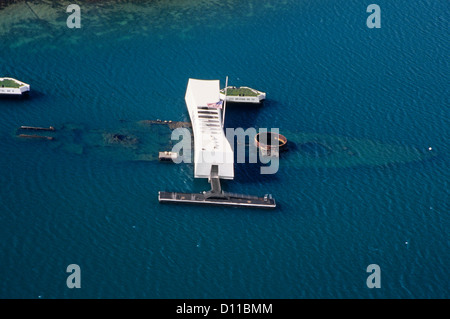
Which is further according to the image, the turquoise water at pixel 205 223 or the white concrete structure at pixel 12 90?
the white concrete structure at pixel 12 90

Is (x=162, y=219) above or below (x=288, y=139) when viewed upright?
below

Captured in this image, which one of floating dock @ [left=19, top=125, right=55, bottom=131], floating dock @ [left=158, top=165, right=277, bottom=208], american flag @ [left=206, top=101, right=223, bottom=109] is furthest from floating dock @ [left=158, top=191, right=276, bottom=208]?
floating dock @ [left=19, top=125, right=55, bottom=131]

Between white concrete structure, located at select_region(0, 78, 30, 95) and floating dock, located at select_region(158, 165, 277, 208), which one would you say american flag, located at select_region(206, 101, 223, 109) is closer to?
floating dock, located at select_region(158, 165, 277, 208)

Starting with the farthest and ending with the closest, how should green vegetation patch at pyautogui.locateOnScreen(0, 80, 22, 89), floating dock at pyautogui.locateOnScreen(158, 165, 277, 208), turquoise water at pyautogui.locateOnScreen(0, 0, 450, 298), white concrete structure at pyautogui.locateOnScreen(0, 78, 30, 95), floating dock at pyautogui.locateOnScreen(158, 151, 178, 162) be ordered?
green vegetation patch at pyautogui.locateOnScreen(0, 80, 22, 89), white concrete structure at pyautogui.locateOnScreen(0, 78, 30, 95), floating dock at pyautogui.locateOnScreen(158, 151, 178, 162), floating dock at pyautogui.locateOnScreen(158, 165, 277, 208), turquoise water at pyautogui.locateOnScreen(0, 0, 450, 298)

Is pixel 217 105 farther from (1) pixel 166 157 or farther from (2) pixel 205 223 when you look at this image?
(2) pixel 205 223

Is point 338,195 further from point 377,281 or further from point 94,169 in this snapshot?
point 94,169

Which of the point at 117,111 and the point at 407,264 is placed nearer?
the point at 407,264

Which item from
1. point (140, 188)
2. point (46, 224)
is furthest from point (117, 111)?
point (46, 224)

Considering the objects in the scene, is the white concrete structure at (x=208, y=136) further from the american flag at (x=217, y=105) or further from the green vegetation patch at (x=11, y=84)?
the green vegetation patch at (x=11, y=84)

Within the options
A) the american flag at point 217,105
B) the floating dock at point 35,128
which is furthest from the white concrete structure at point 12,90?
the american flag at point 217,105
